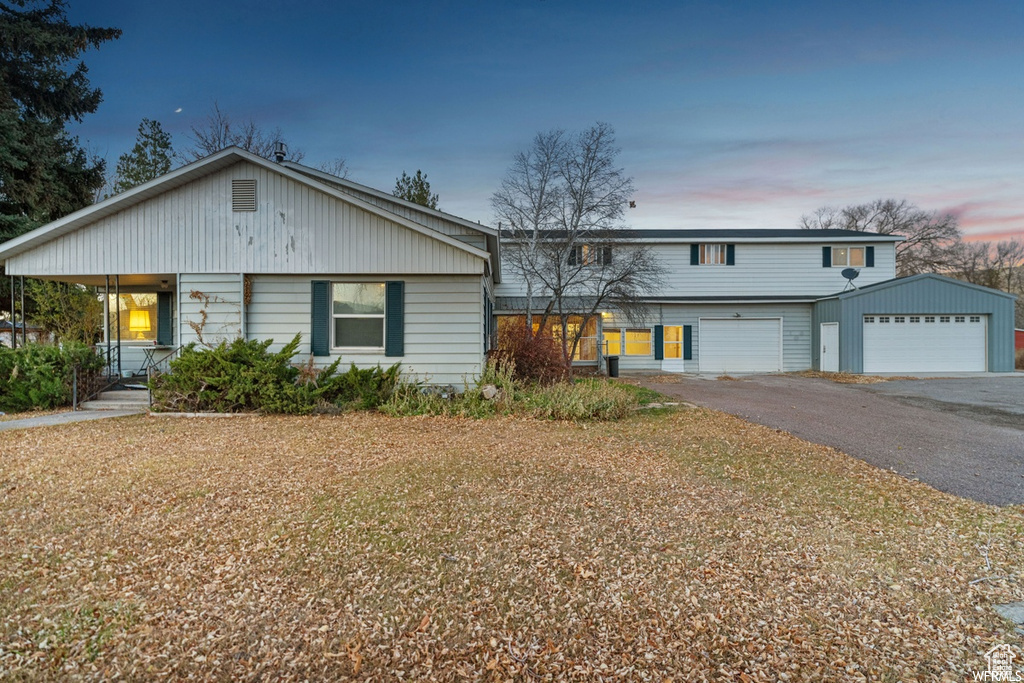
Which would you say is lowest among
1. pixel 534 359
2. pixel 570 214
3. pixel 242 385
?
pixel 242 385

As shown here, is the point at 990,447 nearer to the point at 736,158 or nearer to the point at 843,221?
the point at 736,158

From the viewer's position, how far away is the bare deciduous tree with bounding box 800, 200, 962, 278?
31.0 meters

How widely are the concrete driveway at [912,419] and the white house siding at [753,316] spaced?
363 cm

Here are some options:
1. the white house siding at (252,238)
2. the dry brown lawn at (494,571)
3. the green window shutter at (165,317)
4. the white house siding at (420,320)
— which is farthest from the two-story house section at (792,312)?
the dry brown lawn at (494,571)

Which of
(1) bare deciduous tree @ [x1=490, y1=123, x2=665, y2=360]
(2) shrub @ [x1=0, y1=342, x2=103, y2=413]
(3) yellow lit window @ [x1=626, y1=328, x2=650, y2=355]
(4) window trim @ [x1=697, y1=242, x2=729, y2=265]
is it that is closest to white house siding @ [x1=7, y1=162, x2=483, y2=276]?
(2) shrub @ [x1=0, y1=342, x2=103, y2=413]

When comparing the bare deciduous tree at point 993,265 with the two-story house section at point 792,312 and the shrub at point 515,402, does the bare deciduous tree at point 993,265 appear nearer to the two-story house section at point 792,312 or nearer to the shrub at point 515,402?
the two-story house section at point 792,312

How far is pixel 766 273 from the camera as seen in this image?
830 inches

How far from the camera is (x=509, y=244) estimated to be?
62.9 feet

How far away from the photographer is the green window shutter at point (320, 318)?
33.7ft

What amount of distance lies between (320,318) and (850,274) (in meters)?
20.9

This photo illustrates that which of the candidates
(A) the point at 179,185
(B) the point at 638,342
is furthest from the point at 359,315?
(B) the point at 638,342

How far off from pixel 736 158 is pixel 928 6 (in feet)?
22.1

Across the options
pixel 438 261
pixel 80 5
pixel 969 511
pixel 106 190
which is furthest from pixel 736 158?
pixel 106 190

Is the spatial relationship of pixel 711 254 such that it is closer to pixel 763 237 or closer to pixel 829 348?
pixel 763 237
